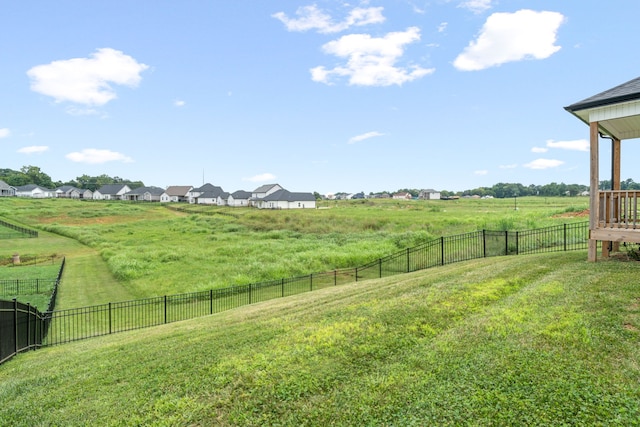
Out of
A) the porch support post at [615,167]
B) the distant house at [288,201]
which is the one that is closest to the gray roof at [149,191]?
the distant house at [288,201]

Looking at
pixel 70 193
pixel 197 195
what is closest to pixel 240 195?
pixel 197 195

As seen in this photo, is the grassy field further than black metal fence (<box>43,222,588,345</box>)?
Yes

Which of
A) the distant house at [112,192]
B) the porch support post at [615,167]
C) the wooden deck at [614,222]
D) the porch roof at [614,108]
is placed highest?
the distant house at [112,192]

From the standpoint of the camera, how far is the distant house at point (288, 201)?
88562 millimetres

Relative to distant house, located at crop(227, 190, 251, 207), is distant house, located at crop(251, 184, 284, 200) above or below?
above

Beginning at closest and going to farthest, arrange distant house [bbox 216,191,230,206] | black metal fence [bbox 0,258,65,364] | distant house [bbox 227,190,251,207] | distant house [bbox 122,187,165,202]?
black metal fence [bbox 0,258,65,364] → distant house [bbox 227,190,251,207] → distant house [bbox 216,191,230,206] → distant house [bbox 122,187,165,202]

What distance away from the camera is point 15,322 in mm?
8453

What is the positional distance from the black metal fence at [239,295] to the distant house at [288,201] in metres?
68.4

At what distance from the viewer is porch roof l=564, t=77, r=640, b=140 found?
8.00 m

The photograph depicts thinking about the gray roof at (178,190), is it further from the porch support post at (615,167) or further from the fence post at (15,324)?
the porch support post at (615,167)

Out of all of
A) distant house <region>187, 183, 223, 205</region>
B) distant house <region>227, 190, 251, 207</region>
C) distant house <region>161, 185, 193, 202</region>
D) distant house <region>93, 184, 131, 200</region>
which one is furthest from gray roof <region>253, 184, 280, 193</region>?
distant house <region>93, 184, 131, 200</region>

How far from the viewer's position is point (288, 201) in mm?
88500

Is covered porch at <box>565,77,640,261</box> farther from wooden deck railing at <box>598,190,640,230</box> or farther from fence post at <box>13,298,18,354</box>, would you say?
fence post at <box>13,298,18,354</box>

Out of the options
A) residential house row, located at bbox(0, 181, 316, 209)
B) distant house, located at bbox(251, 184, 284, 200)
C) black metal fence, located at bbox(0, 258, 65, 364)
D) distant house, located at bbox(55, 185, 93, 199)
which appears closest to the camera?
black metal fence, located at bbox(0, 258, 65, 364)
